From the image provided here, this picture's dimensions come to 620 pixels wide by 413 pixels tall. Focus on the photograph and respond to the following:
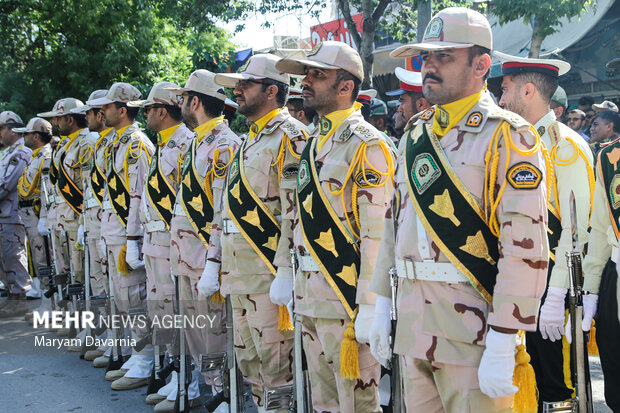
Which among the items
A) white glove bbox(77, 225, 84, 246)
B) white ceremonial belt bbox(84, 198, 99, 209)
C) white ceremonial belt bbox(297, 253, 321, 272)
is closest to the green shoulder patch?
white ceremonial belt bbox(297, 253, 321, 272)

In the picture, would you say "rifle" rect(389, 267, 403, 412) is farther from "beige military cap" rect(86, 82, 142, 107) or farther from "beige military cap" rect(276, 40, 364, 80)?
"beige military cap" rect(86, 82, 142, 107)

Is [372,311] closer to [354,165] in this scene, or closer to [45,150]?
[354,165]

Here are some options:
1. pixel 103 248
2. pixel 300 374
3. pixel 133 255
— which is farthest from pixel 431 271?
pixel 103 248

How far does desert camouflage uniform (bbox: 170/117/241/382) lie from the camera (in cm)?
501

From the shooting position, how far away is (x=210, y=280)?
461 centimetres

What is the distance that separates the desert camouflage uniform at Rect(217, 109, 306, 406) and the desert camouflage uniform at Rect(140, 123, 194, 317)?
1.45 m

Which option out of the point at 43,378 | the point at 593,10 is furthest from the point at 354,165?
the point at 593,10

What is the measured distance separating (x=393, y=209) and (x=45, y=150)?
7544mm

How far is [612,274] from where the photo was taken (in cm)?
357

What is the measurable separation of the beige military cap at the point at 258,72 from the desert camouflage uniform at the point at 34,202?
5.49 metres

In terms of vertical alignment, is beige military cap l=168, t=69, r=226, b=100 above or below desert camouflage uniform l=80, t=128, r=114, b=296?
above

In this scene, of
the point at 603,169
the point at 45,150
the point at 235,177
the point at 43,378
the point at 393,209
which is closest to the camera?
the point at 393,209

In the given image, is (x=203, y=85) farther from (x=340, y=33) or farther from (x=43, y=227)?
(x=340, y=33)

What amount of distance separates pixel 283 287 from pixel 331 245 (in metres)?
0.61
